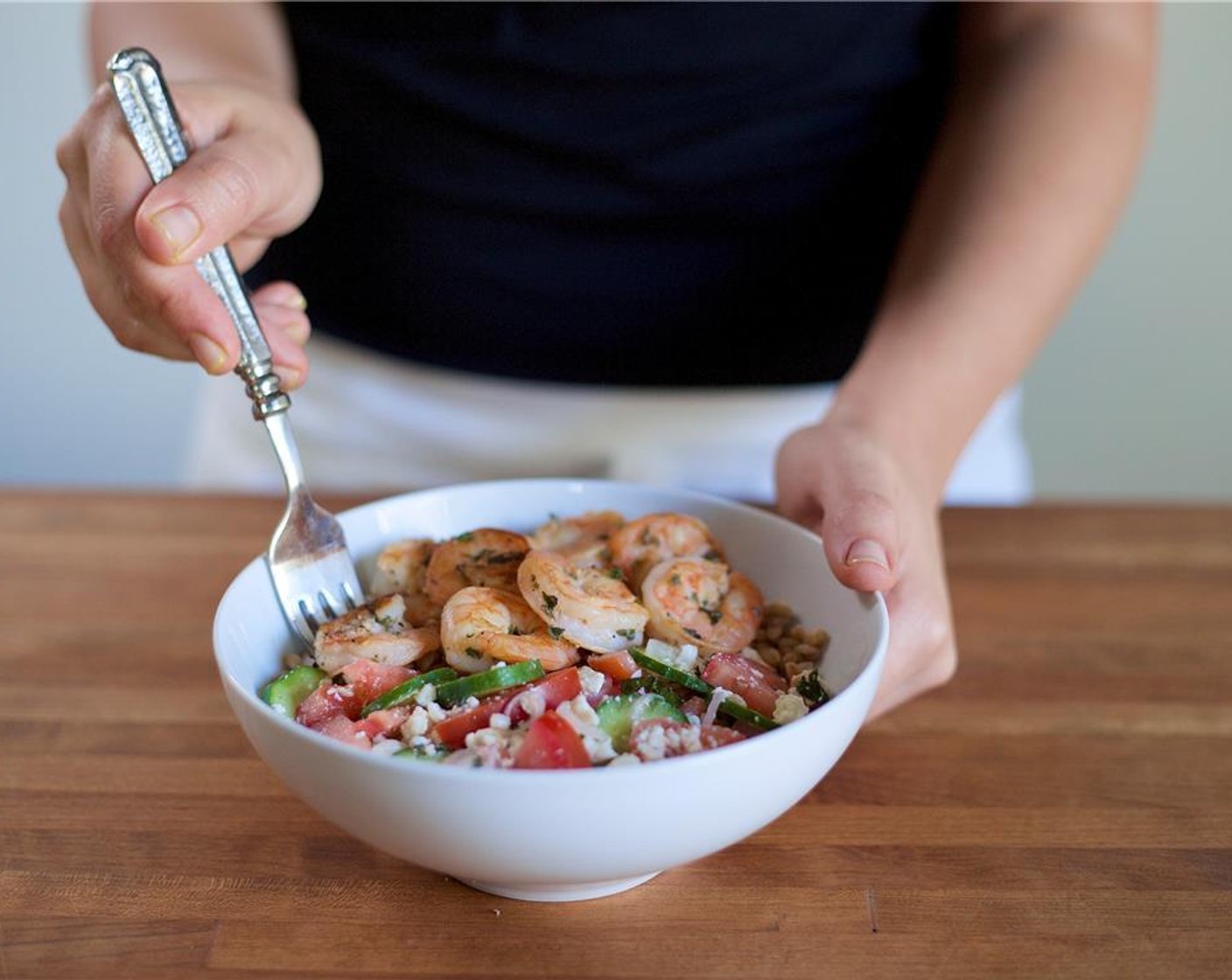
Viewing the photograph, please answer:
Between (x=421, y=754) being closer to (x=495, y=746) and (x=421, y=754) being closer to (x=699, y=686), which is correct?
(x=495, y=746)

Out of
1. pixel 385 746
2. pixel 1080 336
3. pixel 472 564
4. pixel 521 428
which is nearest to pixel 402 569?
Result: pixel 472 564

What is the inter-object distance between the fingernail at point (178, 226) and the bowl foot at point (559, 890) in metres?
0.55

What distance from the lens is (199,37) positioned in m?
1.71

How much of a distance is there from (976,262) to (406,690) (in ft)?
3.02

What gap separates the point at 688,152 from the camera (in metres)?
1.73

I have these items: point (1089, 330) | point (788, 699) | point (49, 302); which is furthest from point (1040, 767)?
point (49, 302)

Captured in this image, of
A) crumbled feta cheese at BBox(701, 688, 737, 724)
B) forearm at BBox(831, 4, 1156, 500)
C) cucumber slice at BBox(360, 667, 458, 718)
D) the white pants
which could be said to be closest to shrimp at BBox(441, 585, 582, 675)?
cucumber slice at BBox(360, 667, 458, 718)

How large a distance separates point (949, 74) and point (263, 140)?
41.9 inches

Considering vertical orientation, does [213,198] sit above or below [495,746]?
above

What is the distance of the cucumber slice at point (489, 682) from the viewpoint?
92 centimetres

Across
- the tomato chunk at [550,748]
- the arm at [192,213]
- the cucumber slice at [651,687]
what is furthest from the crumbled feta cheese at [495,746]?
the arm at [192,213]

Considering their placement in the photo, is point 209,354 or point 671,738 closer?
point 671,738

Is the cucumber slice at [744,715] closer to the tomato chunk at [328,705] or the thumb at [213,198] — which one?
the tomato chunk at [328,705]

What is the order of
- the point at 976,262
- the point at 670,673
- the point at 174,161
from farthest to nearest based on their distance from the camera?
1. the point at 976,262
2. the point at 174,161
3. the point at 670,673
